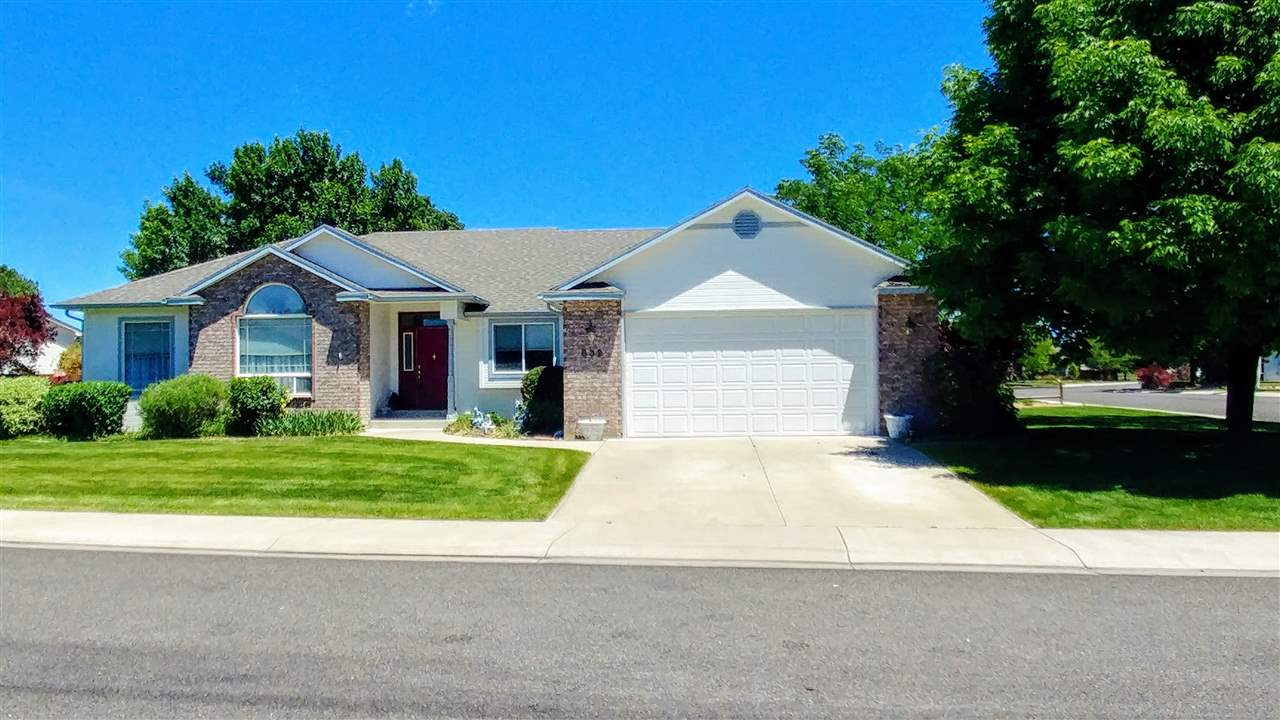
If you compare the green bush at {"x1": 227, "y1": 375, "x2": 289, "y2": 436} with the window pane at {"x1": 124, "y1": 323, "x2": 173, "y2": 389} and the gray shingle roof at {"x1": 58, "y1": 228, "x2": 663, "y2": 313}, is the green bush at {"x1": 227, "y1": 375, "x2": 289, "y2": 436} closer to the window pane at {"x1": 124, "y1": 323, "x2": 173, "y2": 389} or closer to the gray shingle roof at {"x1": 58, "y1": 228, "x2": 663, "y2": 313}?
the window pane at {"x1": 124, "y1": 323, "x2": 173, "y2": 389}

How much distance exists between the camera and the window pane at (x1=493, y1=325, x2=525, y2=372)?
1861 centimetres

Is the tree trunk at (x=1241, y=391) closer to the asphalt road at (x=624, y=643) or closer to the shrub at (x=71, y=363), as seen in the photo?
the asphalt road at (x=624, y=643)

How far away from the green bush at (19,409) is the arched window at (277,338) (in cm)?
431

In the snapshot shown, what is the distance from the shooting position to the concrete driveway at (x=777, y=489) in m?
9.46

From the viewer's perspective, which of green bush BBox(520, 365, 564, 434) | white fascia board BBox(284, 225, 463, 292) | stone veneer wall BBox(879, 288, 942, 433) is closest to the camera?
stone veneer wall BBox(879, 288, 942, 433)

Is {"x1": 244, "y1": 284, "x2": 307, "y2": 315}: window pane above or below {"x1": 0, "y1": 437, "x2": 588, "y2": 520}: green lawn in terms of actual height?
above

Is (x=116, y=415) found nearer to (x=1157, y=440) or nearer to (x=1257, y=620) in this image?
(x=1257, y=620)

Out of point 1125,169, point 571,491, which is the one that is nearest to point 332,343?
point 571,491

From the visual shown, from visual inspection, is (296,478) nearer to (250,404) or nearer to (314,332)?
(250,404)

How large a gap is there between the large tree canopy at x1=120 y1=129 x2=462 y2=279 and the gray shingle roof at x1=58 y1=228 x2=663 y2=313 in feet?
37.2

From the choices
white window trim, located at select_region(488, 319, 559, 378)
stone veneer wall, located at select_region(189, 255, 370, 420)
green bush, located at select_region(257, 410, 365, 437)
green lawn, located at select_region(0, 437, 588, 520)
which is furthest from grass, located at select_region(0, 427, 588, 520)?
white window trim, located at select_region(488, 319, 559, 378)

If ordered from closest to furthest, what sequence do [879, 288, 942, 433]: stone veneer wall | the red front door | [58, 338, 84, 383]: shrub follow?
[879, 288, 942, 433]: stone veneer wall
the red front door
[58, 338, 84, 383]: shrub

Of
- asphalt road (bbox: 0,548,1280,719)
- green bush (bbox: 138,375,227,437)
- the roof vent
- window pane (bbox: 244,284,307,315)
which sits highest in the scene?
the roof vent

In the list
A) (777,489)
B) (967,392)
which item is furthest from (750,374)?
(777,489)
